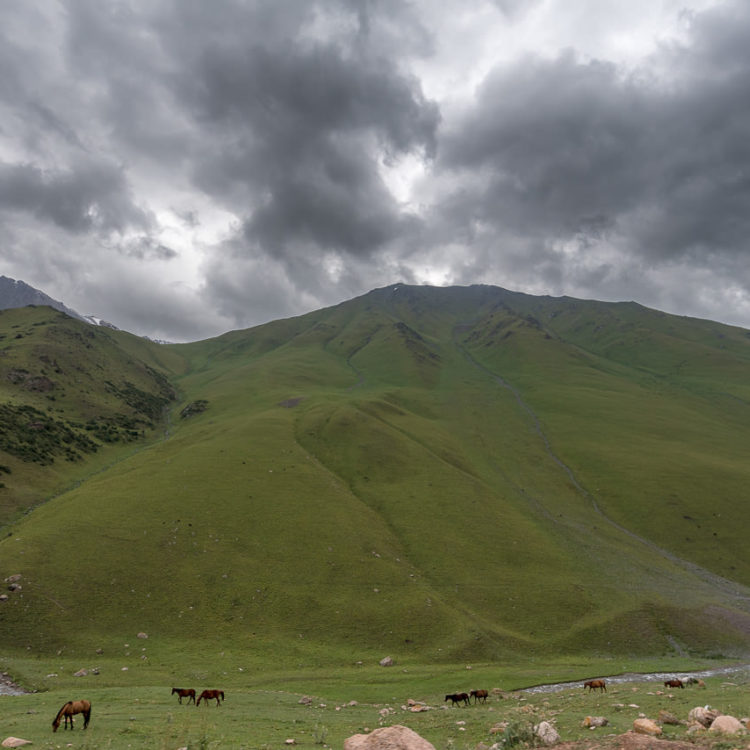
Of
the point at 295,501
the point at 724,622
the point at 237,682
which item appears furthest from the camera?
the point at 295,501

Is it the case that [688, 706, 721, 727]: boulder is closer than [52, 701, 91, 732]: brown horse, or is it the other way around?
[688, 706, 721, 727]: boulder

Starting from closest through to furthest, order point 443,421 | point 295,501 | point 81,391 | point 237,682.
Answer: point 237,682, point 295,501, point 81,391, point 443,421

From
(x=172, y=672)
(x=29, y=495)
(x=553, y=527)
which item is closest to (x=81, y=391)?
(x=29, y=495)

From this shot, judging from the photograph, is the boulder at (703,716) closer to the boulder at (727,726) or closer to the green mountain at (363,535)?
the boulder at (727,726)

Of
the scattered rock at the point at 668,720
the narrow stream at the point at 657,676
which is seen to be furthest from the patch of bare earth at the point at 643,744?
the narrow stream at the point at 657,676

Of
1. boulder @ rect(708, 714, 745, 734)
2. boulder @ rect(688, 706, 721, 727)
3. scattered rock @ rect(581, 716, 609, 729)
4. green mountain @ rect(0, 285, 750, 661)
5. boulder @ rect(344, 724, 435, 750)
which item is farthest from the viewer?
green mountain @ rect(0, 285, 750, 661)

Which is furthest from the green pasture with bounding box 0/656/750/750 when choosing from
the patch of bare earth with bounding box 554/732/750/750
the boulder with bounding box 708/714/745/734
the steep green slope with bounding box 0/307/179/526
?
the steep green slope with bounding box 0/307/179/526

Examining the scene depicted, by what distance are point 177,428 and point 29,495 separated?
7334cm

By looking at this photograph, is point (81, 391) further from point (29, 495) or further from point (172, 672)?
point (172, 672)

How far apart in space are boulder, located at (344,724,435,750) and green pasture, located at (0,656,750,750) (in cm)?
310

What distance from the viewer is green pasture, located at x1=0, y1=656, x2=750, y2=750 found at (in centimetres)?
1823

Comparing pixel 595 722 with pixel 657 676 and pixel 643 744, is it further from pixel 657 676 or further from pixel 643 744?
pixel 657 676

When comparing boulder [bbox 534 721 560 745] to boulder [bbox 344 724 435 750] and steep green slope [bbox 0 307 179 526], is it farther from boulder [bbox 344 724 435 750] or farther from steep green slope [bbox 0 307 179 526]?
steep green slope [bbox 0 307 179 526]

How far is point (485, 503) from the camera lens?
84375mm
